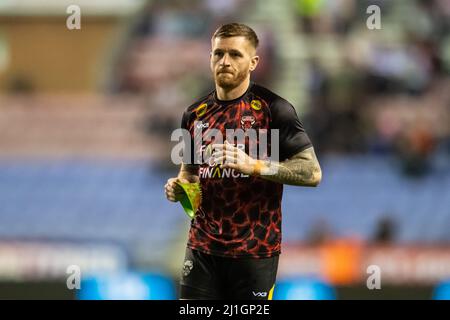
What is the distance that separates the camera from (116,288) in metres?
11.3

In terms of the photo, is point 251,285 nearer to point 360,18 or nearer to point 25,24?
point 360,18

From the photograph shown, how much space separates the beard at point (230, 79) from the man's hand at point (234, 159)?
41cm

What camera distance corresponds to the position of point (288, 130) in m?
4.64

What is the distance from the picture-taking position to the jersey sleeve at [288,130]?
461cm

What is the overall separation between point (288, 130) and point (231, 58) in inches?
18.5

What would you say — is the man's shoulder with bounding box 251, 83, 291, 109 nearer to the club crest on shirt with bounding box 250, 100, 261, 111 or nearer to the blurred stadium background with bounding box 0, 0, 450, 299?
the club crest on shirt with bounding box 250, 100, 261, 111

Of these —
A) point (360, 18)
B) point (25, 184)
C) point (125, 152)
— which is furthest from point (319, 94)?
point (25, 184)

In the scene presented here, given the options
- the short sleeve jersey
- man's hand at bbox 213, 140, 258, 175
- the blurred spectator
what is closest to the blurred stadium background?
the blurred spectator

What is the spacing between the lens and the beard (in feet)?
15.2

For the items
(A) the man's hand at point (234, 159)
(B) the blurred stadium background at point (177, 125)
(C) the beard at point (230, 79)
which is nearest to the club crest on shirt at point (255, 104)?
(C) the beard at point (230, 79)

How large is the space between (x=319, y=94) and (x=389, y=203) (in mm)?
2804
